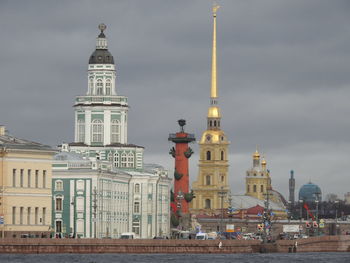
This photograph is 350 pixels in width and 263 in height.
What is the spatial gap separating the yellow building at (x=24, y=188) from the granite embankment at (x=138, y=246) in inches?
427

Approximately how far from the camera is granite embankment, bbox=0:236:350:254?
116500 millimetres

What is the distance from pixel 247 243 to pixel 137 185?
37.2 m

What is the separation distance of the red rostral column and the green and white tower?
4774mm

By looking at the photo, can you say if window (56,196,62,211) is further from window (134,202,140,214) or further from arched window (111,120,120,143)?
arched window (111,120,120,143)

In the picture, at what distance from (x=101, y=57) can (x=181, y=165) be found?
14.0 meters

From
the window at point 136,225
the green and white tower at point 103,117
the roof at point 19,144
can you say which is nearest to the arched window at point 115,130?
the green and white tower at point 103,117

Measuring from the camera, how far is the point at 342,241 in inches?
6796

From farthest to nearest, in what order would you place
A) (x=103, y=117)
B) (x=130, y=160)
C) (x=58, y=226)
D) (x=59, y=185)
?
(x=130, y=160), (x=103, y=117), (x=58, y=226), (x=59, y=185)

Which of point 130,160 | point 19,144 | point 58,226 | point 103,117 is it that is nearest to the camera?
point 19,144

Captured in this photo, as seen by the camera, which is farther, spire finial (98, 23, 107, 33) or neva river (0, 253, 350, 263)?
spire finial (98, 23, 107, 33)

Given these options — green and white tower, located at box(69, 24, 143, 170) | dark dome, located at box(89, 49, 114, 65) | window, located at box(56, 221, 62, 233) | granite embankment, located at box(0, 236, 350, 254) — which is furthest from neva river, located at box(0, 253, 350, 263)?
dark dome, located at box(89, 49, 114, 65)

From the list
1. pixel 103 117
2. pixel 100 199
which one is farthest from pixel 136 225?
pixel 100 199

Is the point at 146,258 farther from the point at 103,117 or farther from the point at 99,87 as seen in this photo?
the point at 99,87

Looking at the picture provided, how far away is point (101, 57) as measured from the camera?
180750mm
